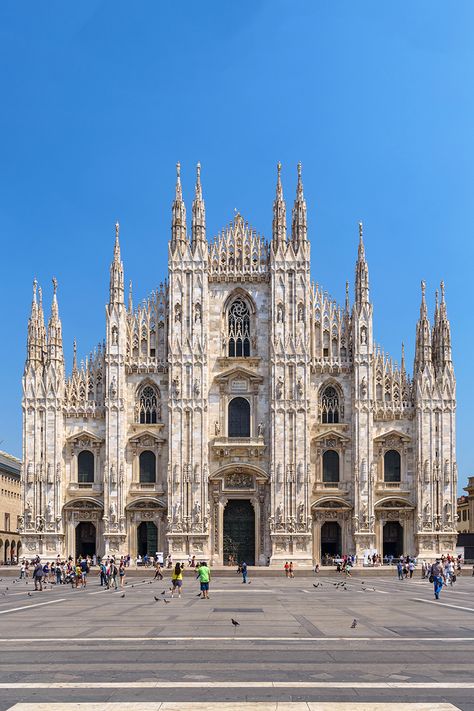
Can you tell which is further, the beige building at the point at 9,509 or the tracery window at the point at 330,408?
the beige building at the point at 9,509

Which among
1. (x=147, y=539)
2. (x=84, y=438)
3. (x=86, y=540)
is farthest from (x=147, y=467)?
(x=86, y=540)

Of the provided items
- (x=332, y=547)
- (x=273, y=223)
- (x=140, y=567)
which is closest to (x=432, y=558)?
(x=332, y=547)

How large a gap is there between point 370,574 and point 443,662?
4331 centimetres

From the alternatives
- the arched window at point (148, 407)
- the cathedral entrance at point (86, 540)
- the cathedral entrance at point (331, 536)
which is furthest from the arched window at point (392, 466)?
the cathedral entrance at point (86, 540)

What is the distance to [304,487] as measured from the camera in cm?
6738

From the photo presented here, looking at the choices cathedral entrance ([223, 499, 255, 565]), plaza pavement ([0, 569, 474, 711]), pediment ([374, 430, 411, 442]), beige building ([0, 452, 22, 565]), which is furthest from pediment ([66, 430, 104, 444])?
plaza pavement ([0, 569, 474, 711])

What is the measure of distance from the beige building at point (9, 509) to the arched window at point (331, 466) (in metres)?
38.5

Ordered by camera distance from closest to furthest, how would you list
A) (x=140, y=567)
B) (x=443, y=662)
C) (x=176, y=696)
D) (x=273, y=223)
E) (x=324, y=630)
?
(x=176, y=696) < (x=443, y=662) < (x=324, y=630) < (x=140, y=567) < (x=273, y=223)

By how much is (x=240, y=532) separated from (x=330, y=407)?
10.5 meters

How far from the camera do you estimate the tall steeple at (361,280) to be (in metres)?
69.1

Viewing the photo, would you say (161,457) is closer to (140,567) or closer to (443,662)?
(140,567)

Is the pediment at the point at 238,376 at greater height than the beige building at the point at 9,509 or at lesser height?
greater

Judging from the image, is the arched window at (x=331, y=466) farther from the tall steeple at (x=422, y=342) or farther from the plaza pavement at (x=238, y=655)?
the plaza pavement at (x=238, y=655)

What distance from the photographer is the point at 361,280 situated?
69.5 meters
